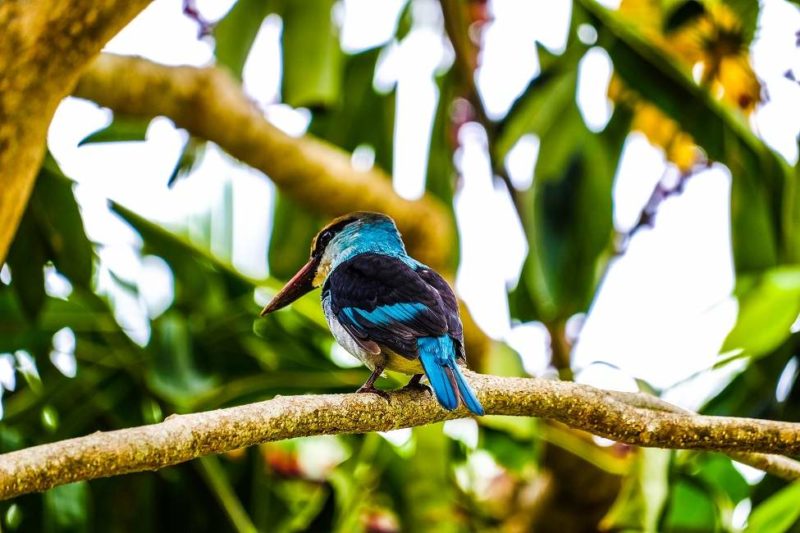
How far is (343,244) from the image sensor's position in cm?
200

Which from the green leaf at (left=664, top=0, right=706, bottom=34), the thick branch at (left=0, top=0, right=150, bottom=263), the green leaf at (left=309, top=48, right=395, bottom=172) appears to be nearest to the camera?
the thick branch at (left=0, top=0, right=150, bottom=263)

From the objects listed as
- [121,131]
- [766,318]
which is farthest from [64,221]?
[766,318]

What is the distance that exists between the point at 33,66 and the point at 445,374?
1159mm

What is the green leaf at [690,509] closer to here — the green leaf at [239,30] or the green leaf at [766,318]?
the green leaf at [766,318]

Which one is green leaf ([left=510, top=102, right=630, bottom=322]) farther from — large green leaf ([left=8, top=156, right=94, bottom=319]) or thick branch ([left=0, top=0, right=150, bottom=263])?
thick branch ([left=0, top=0, right=150, bottom=263])

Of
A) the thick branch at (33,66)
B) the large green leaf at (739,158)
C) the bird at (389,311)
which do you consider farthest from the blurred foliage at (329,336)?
the bird at (389,311)

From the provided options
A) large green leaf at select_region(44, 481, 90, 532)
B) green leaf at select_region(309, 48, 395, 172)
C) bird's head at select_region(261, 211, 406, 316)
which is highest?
bird's head at select_region(261, 211, 406, 316)

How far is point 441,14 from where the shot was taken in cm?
401

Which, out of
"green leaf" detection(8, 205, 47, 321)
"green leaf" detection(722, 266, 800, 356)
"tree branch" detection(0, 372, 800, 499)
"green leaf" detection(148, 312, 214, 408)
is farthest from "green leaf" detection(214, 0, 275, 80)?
"tree branch" detection(0, 372, 800, 499)

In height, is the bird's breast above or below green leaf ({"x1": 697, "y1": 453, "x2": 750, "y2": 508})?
above

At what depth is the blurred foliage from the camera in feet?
10.9

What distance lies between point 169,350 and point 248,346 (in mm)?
660

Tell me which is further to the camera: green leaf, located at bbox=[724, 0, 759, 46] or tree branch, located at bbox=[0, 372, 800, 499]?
green leaf, located at bbox=[724, 0, 759, 46]

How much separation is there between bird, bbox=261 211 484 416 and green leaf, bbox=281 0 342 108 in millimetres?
1676
